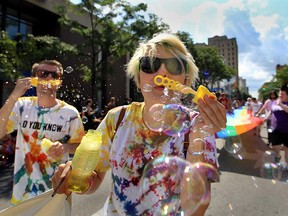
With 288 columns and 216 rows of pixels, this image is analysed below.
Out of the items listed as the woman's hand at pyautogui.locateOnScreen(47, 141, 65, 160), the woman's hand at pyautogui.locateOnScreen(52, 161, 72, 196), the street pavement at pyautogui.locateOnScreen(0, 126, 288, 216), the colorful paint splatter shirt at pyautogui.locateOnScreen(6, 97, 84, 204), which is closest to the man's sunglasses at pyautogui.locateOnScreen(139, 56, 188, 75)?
the woman's hand at pyautogui.locateOnScreen(52, 161, 72, 196)

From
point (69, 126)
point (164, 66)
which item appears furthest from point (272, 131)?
point (164, 66)

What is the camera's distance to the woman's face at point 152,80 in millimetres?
1761

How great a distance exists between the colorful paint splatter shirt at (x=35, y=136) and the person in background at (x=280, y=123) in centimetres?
516

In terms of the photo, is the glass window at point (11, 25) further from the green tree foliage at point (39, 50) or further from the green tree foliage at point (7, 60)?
the green tree foliage at point (7, 60)

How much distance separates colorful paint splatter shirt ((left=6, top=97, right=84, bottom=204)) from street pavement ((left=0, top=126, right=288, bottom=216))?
2.00 metres

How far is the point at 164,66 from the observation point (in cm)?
177

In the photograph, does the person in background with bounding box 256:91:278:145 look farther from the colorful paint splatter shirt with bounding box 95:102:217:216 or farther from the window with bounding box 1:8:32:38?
the window with bounding box 1:8:32:38

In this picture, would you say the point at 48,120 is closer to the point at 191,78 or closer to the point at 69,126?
the point at 69,126

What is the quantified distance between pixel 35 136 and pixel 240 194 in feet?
12.7

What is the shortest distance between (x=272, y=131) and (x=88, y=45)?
998 centimetres

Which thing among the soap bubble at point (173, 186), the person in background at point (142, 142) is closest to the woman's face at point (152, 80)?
the person in background at point (142, 142)

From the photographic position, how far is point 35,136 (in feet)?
8.68

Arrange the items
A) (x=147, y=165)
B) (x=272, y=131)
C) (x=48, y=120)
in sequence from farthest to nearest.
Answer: (x=272, y=131) < (x=48, y=120) < (x=147, y=165)

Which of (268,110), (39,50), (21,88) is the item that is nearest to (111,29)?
(39,50)
